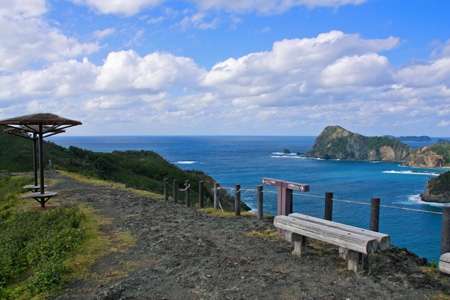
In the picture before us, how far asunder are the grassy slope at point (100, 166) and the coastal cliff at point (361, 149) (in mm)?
145723

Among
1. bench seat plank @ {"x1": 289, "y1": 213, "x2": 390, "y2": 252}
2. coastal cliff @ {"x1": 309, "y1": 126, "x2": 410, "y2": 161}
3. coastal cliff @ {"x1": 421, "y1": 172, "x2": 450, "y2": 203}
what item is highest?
bench seat plank @ {"x1": 289, "y1": 213, "x2": 390, "y2": 252}

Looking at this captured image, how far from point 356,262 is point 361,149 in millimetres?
194012

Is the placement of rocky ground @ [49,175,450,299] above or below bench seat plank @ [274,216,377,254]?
below

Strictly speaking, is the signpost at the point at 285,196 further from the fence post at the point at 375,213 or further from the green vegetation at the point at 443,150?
the green vegetation at the point at 443,150

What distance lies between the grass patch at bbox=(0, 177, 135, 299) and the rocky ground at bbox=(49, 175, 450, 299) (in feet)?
1.25

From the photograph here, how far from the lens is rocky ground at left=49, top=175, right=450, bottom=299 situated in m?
6.23

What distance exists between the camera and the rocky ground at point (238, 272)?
6230 mm

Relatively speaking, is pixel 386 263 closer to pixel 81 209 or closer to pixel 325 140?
pixel 81 209

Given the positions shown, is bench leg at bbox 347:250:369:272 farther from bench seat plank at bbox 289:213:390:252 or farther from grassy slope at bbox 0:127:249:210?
grassy slope at bbox 0:127:249:210

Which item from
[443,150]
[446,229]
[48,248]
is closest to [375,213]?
[446,229]

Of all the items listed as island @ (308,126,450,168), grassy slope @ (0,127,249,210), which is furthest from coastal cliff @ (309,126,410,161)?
grassy slope @ (0,127,249,210)

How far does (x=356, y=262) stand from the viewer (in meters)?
7.00

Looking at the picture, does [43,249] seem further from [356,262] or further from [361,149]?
[361,149]

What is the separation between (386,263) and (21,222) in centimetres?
1058
